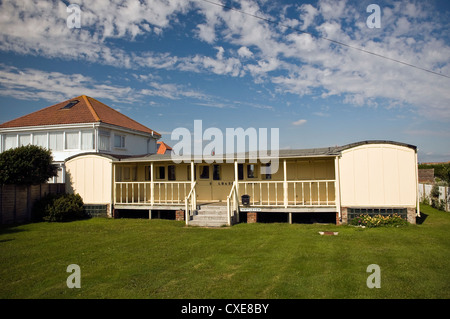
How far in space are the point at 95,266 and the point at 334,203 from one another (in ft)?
33.5

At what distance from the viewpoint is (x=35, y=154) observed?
1477cm

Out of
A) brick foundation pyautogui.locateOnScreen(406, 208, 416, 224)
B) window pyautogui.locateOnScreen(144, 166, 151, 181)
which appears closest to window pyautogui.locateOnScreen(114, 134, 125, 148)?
window pyautogui.locateOnScreen(144, 166, 151, 181)

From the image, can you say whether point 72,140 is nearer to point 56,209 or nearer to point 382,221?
point 56,209

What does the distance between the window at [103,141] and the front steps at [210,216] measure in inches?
412

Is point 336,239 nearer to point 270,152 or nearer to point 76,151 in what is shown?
point 270,152

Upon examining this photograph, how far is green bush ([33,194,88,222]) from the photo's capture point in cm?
1467

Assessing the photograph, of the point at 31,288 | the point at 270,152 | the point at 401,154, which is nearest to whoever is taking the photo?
the point at 31,288

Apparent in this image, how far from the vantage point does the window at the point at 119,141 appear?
22156 millimetres

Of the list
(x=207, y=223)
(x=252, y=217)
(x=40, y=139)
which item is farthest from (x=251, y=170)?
(x=40, y=139)

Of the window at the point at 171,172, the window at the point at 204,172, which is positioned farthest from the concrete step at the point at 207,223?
the window at the point at 171,172

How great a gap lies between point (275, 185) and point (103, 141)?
1307cm

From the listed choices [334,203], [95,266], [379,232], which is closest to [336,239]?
[379,232]

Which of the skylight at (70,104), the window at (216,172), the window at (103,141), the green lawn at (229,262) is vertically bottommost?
the green lawn at (229,262)

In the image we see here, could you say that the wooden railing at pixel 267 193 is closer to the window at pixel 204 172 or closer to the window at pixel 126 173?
the window at pixel 126 173
